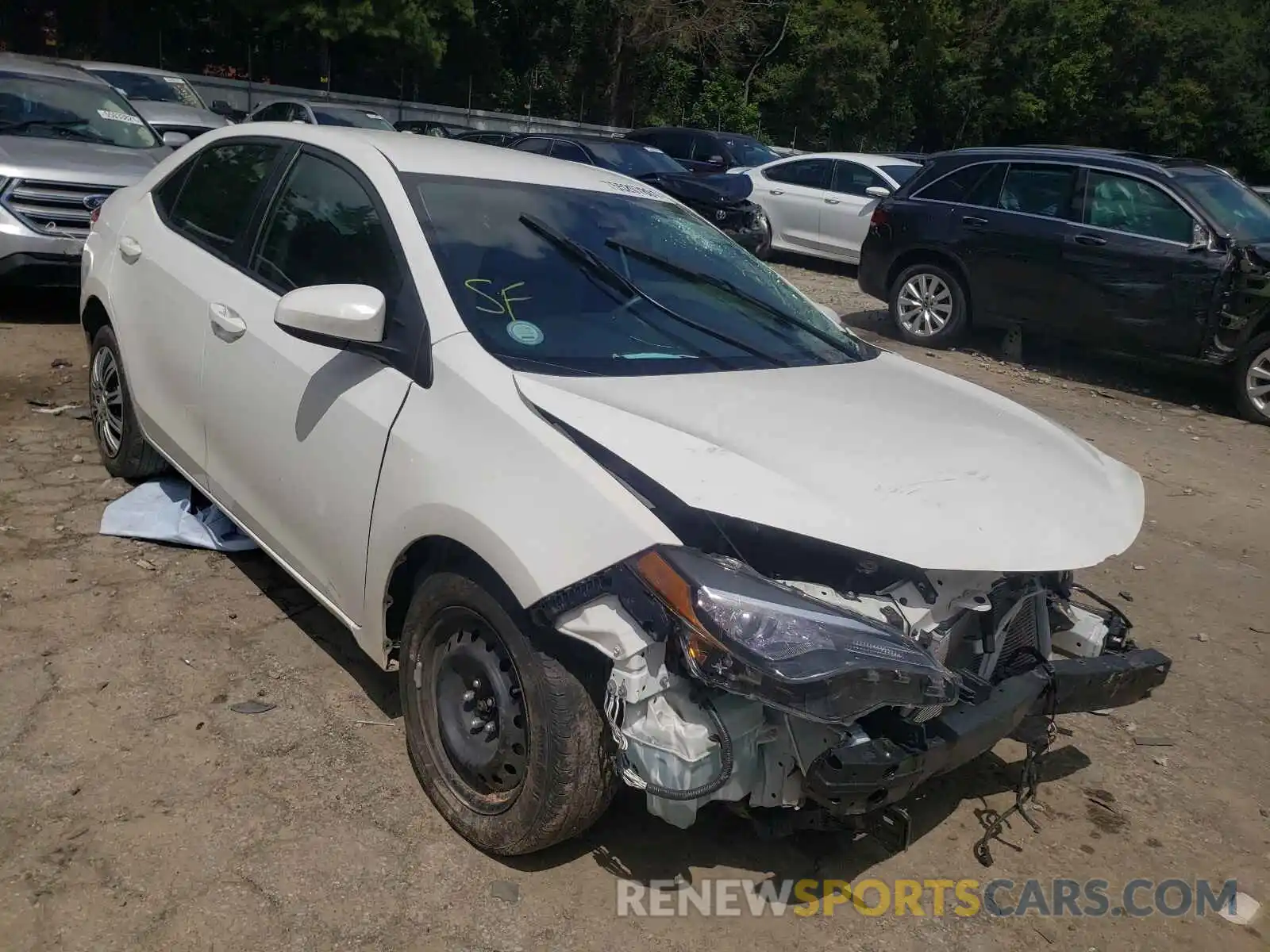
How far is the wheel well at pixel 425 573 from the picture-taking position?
272cm

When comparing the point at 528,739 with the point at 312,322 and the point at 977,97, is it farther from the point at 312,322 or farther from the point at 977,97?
the point at 977,97

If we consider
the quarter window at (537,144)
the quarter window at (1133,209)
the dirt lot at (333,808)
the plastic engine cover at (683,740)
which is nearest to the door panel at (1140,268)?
the quarter window at (1133,209)

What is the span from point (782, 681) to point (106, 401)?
3954mm

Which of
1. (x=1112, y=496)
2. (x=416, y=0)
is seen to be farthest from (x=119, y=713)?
(x=416, y=0)

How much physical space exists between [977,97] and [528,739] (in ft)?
147

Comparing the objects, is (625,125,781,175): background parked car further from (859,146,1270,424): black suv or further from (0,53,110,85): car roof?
(0,53,110,85): car roof

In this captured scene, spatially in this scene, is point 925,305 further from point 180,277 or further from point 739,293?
point 180,277

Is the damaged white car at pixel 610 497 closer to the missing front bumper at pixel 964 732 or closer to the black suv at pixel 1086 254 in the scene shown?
the missing front bumper at pixel 964 732

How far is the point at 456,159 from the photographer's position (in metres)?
3.72

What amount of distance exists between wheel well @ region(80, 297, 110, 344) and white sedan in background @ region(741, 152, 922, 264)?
10.1 meters

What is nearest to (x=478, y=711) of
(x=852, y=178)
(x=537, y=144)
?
(x=852, y=178)

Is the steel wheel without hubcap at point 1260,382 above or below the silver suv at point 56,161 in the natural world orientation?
below

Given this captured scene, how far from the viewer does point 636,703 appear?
2.43m

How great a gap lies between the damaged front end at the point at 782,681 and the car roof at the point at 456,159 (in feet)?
5.82
